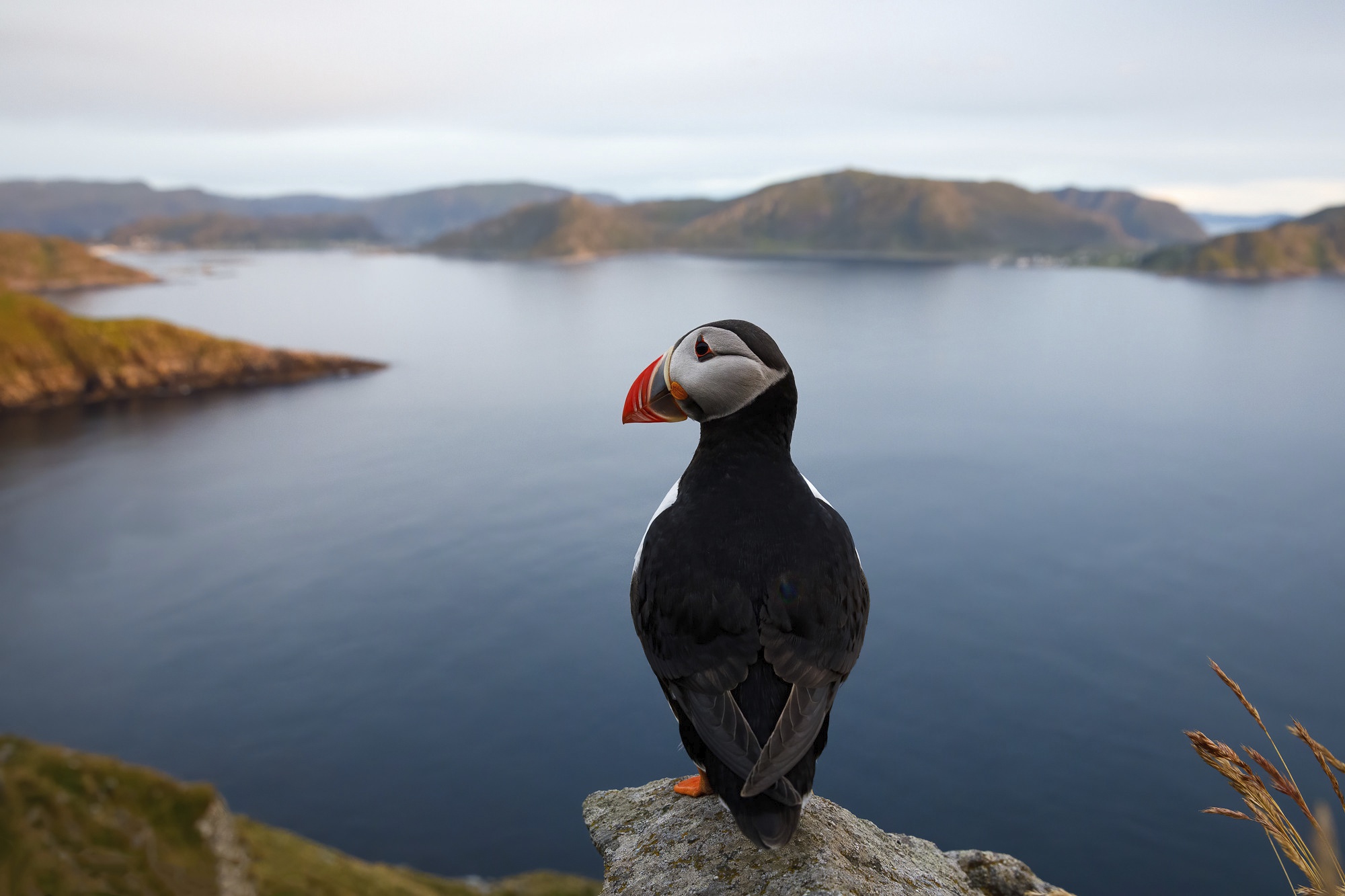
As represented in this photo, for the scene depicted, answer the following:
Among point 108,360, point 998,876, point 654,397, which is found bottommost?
point 108,360

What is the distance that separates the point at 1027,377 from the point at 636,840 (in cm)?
Answer: 12358

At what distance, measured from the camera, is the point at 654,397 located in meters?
5.51

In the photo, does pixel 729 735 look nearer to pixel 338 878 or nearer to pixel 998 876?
pixel 998 876

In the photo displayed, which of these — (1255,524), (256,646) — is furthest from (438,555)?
(1255,524)

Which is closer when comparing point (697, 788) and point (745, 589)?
point (745, 589)

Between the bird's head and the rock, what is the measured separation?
2.88 meters

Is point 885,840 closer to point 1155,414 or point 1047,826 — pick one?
point 1047,826

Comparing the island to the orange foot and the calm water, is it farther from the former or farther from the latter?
the orange foot

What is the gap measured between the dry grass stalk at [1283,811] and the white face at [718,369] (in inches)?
121

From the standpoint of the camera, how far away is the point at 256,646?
181 feet

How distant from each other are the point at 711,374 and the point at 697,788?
124 inches

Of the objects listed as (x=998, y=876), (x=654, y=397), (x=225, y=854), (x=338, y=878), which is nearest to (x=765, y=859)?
(x=998, y=876)

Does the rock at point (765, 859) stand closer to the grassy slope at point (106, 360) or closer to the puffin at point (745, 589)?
the puffin at point (745, 589)

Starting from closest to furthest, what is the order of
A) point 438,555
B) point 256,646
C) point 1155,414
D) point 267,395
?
1. point 256,646
2. point 438,555
3. point 1155,414
4. point 267,395
